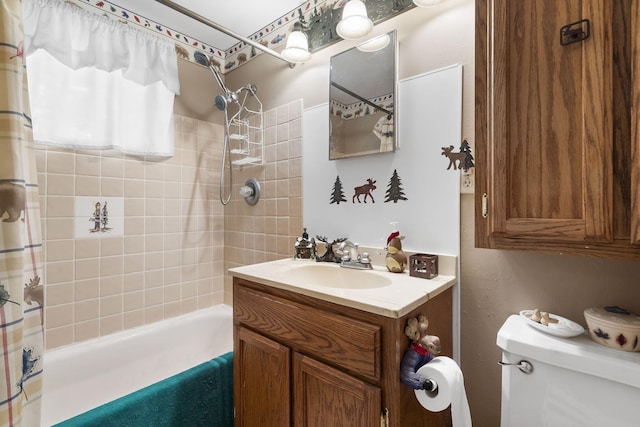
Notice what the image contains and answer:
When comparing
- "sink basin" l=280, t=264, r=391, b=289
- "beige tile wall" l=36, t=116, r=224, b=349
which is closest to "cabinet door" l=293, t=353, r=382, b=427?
"sink basin" l=280, t=264, r=391, b=289

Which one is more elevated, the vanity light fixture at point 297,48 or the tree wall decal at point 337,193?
the vanity light fixture at point 297,48

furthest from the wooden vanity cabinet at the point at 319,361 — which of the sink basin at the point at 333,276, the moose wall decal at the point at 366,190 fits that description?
the moose wall decal at the point at 366,190

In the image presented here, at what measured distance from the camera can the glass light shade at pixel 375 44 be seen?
52.8 inches

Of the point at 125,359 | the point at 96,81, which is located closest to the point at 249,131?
the point at 96,81

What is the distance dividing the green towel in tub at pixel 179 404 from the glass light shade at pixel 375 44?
1.63 meters

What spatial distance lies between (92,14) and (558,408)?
2601 mm

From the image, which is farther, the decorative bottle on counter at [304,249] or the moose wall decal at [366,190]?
the decorative bottle on counter at [304,249]

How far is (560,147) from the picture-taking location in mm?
714

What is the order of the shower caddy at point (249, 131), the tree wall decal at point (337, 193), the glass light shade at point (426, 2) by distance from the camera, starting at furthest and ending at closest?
the shower caddy at point (249, 131), the tree wall decal at point (337, 193), the glass light shade at point (426, 2)

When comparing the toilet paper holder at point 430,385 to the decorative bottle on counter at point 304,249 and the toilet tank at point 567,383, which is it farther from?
the decorative bottle on counter at point 304,249

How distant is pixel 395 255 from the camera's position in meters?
1.24

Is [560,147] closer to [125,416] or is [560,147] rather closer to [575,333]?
[575,333]

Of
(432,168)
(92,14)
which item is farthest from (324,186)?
(92,14)

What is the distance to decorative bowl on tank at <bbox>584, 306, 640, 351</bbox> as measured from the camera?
74cm
